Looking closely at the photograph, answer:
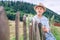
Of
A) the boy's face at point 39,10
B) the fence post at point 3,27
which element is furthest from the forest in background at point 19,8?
the fence post at point 3,27

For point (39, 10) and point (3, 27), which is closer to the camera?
point (3, 27)

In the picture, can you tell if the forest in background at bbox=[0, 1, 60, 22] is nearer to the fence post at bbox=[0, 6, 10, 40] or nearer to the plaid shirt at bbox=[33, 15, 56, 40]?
the plaid shirt at bbox=[33, 15, 56, 40]

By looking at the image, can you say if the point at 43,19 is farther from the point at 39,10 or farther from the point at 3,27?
the point at 3,27

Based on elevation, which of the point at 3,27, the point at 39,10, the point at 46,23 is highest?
the point at 3,27

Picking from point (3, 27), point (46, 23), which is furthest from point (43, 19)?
point (3, 27)

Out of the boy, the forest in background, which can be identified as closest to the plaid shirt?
the boy

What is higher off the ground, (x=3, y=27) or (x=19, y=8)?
(x=3, y=27)

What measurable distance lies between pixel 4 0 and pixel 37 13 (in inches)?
15.3

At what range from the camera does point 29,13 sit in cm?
269

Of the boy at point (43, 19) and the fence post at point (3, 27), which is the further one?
the boy at point (43, 19)

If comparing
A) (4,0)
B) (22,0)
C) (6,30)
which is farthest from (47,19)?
(6,30)

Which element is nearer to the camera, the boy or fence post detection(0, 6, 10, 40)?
fence post detection(0, 6, 10, 40)

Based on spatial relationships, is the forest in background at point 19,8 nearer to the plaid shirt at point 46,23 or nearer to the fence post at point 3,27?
the plaid shirt at point 46,23

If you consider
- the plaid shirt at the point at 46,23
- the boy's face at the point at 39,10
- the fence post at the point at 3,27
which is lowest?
the plaid shirt at the point at 46,23
